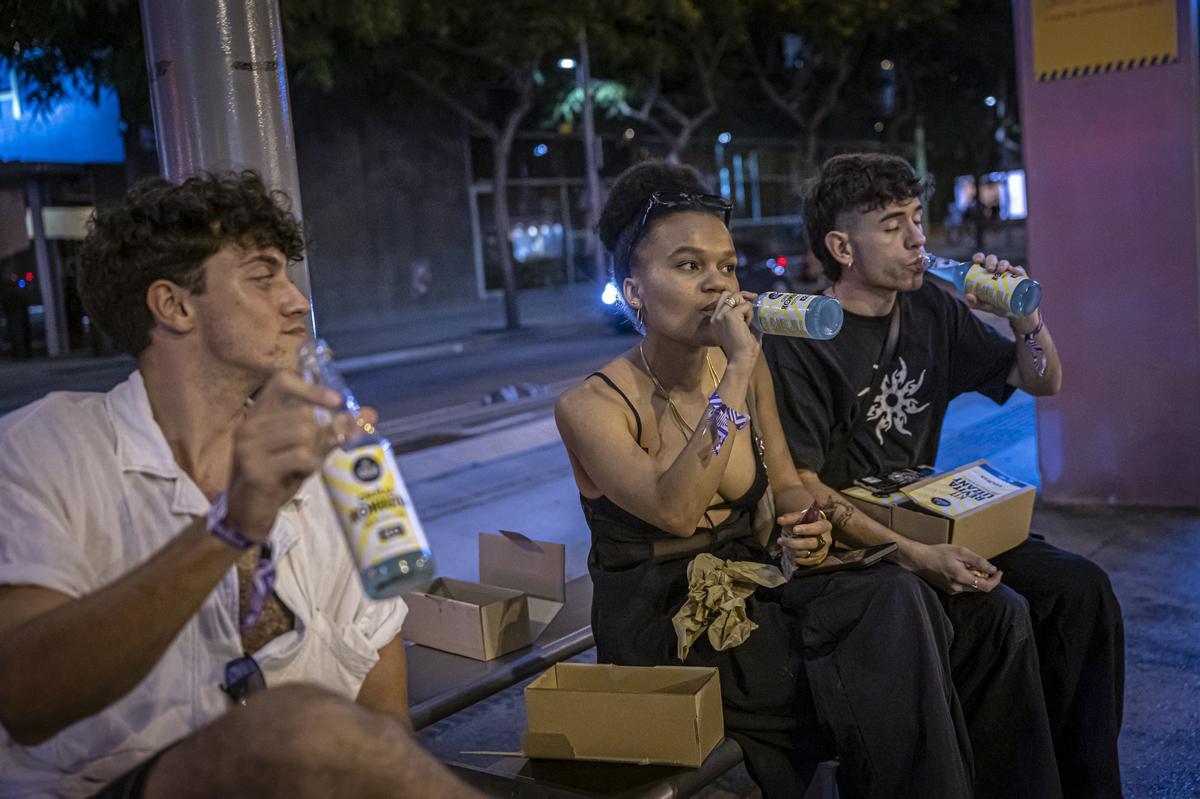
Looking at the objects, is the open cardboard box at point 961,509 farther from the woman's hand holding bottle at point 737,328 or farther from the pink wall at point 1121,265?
the pink wall at point 1121,265

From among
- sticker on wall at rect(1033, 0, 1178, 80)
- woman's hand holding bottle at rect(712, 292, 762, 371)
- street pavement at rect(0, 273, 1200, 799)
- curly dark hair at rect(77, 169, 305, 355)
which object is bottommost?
street pavement at rect(0, 273, 1200, 799)

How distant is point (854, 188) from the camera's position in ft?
11.2

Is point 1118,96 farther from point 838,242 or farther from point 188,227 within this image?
point 188,227

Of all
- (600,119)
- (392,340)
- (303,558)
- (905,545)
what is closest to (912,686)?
(905,545)

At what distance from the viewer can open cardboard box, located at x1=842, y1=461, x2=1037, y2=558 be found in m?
2.89

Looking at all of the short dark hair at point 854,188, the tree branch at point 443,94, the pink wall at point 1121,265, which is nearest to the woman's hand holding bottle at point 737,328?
the short dark hair at point 854,188

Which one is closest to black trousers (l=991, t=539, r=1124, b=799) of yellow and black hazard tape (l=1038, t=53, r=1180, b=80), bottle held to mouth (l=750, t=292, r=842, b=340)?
bottle held to mouth (l=750, t=292, r=842, b=340)

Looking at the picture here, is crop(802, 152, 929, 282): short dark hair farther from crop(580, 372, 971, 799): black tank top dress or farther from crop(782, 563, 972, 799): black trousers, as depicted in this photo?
crop(782, 563, 972, 799): black trousers

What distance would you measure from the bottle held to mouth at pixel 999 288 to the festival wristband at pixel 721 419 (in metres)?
0.97

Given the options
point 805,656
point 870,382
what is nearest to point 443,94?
point 870,382

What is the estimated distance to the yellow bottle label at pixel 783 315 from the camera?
2.81 m

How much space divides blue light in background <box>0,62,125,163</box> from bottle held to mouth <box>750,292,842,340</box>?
1638 cm

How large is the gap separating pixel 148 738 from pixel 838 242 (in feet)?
7.75

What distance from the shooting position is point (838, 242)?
136 inches
